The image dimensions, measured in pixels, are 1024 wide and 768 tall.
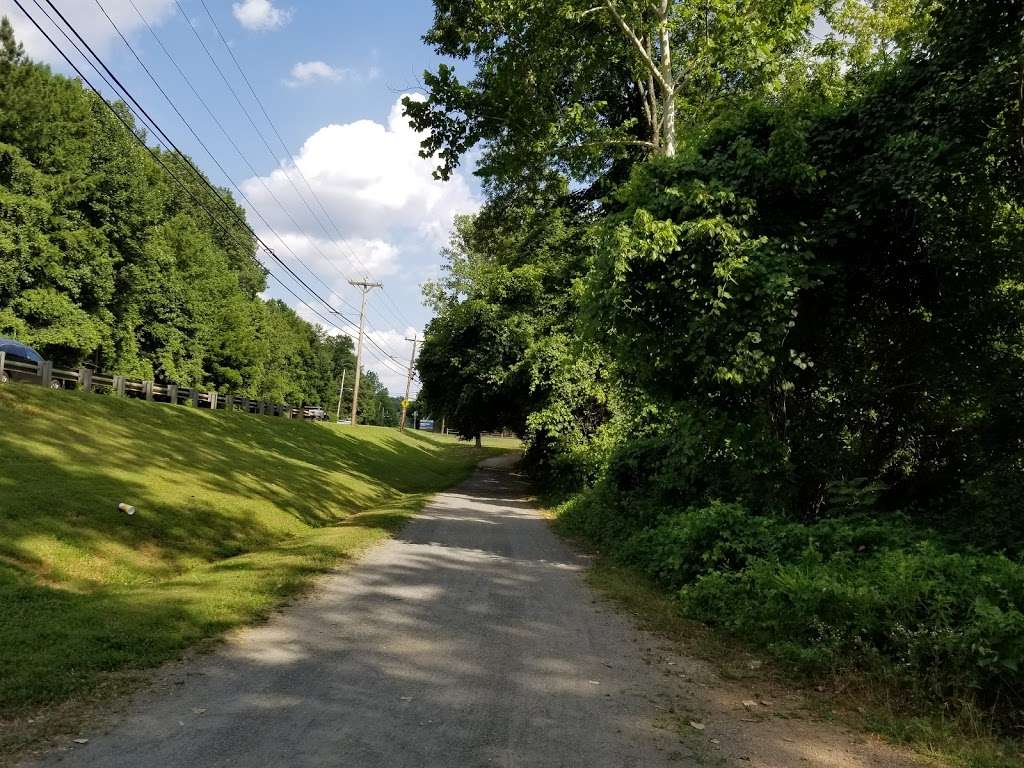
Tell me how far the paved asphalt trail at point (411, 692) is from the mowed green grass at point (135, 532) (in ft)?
2.36

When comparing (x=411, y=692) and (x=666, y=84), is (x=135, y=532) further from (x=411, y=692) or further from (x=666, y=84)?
(x=666, y=84)

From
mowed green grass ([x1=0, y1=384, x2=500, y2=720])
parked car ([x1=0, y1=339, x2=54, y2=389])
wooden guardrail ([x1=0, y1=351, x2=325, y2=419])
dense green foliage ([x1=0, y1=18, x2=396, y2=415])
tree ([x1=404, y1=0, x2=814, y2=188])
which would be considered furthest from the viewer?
dense green foliage ([x1=0, y1=18, x2=396, y2=415])

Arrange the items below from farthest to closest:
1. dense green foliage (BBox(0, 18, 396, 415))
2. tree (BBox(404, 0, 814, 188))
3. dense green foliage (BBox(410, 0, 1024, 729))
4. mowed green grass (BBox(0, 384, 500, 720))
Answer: dense green foliage (BBox(0, 18, 396, 415)) → tree (BBox(404, 0, 814, 188)) → dense green foliage (BBox(410, 0, 1024, 729)) → mowed green grass (BBox(0, 384, 500, 720))

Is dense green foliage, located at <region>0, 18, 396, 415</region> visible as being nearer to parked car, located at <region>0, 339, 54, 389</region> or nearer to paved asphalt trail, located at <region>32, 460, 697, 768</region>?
parked car, located at <region>0, 339, 54, 389</region>

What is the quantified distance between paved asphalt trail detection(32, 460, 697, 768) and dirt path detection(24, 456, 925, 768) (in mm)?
15

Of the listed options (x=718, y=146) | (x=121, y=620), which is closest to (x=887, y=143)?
(x=718, y=146)

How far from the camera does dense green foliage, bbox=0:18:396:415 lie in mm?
29328

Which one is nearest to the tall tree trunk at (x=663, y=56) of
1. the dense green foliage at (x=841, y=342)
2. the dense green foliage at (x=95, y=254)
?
the dense green foliage at (x=841, y=342)

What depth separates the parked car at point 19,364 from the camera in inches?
771

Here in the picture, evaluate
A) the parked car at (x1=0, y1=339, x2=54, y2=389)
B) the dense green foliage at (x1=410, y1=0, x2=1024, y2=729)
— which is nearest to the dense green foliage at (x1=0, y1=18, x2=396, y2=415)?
the parked car at (x1=0, y1=339, x2=54, y2=389)

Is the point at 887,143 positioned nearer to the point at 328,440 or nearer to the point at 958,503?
the point at 958,503

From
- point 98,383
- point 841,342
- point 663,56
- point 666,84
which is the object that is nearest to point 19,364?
point 98,383

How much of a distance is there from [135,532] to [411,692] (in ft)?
25.4

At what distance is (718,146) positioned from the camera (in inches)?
379
